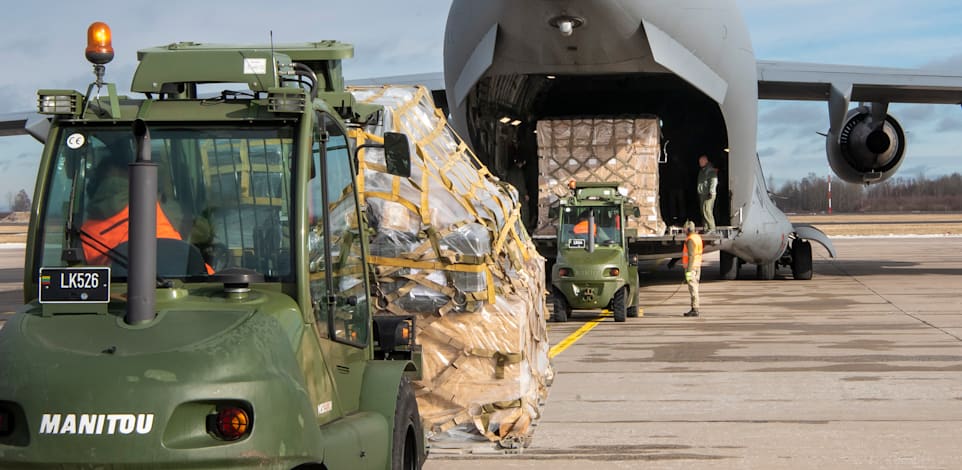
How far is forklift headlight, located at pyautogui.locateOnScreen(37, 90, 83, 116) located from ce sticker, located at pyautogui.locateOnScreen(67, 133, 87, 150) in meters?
0.09

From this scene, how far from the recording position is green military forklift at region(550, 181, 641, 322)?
637 inches

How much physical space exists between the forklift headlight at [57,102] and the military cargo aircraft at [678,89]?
11982 mm

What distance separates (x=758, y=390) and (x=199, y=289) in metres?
6.68

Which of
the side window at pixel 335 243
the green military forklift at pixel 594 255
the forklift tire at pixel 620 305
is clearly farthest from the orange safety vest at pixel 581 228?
the side window at pixel 335 243

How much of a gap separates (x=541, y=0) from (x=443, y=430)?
9.55m

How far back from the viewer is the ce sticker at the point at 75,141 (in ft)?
15.4

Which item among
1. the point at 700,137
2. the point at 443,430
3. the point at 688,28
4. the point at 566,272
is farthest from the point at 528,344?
the point at 700,137

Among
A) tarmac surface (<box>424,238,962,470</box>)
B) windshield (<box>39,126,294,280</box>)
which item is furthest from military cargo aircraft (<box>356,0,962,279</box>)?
windshield (<box>39,126,294,280</box>)

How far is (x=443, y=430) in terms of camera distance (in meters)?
7.75

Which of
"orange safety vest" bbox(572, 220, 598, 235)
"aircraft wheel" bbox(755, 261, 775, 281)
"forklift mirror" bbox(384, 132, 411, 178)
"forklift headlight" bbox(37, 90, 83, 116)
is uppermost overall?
"forklift headlight" bbox(37, 90, 83, 116)

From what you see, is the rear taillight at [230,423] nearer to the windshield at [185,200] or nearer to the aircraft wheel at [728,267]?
the windshield at [185,200]

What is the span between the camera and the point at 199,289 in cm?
439

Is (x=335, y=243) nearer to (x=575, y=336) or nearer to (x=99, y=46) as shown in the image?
(x=99, y=46)

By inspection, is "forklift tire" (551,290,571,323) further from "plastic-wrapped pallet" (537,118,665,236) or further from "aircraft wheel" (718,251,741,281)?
"aircraft wheel" (718,251,741,281)
